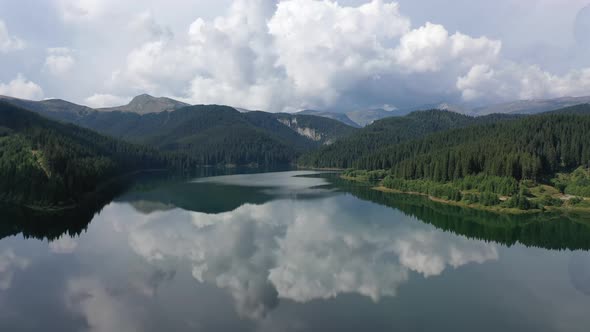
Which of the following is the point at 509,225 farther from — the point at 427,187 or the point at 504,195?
the point at 427,187

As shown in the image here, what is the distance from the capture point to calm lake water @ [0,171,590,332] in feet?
91.0

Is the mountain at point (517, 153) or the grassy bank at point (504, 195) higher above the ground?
the mountain at point (517, 153)

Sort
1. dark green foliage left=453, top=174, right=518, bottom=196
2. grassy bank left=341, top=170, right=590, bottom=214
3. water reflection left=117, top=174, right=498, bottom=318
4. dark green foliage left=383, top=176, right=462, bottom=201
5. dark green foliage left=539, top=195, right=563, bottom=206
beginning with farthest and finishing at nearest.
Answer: dark green foliage left=383, top=176, right=462, bottom=201 < dark green foliage left=453, top=174, right=518, bottom=196 < dark green foliage left=539, top=195, right=563, bottom=206 < grassy bank left=341, top=170, right=590, bottom=214 < water reflection left=117, top=174, right=498, bottom=318

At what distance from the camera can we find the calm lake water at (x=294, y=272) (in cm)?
2773

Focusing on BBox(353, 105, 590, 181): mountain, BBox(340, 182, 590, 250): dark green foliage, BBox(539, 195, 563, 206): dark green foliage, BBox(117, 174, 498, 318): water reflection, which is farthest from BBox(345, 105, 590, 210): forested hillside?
BBox(117, 174, 498, 318): water reflection

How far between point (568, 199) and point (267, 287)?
63321mm

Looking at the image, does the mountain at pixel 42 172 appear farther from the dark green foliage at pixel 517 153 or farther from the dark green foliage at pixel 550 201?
the dark green foliage at pixel 550 201

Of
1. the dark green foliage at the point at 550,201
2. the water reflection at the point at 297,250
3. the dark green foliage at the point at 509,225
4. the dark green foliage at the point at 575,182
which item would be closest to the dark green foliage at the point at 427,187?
the dark green foliage at the point at 509,225

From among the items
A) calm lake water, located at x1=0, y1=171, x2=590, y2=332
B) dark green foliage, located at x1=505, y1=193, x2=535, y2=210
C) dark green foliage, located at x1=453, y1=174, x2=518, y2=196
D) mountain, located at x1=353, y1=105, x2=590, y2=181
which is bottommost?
calm lake water, located at x1=0, y1=171, x2=590, y2=332

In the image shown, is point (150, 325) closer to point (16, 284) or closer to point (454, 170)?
point (16, 284)

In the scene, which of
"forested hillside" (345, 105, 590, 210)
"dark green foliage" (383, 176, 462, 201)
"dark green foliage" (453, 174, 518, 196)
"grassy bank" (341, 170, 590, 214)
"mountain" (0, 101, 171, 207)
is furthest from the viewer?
"dark green foliage" (383, 176, 462, 201)

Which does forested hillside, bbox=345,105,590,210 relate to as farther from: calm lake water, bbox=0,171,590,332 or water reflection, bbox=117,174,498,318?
water reflection, bbox=117,174,498,318

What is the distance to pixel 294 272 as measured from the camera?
37375mm

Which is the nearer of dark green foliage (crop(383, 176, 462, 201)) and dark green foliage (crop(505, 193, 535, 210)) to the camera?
dark green foliage (crop(505, 193, 535, 210))
